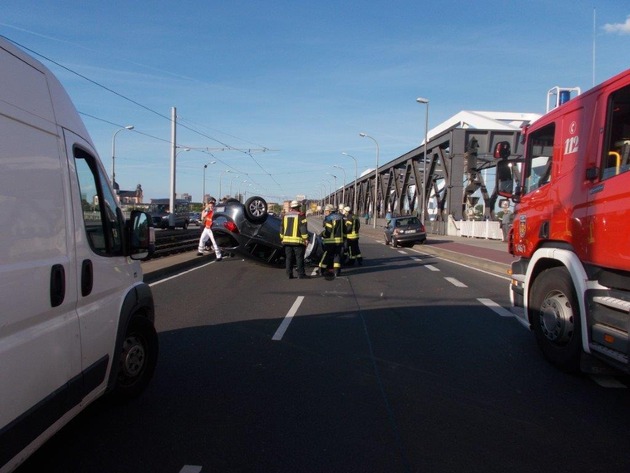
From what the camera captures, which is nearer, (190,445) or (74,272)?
(74,272)

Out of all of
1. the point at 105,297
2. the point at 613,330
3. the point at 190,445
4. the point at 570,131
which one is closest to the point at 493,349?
the point at 613,330

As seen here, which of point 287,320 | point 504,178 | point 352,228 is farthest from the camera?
point 352,228

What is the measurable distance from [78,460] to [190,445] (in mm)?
710

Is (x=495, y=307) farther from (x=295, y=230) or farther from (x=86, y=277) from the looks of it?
(x=86, y=277)

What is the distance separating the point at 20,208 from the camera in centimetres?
267

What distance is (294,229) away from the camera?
12.0 metres

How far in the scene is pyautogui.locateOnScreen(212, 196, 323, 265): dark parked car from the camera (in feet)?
44.7

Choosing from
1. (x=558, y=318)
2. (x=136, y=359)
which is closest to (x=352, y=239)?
→ (x=558, y=318)

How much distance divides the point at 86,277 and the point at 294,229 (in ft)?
28.4

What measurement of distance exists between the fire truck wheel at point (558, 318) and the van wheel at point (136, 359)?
3.90 m

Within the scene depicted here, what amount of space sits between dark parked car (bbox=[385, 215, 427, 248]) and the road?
1848 centimetres

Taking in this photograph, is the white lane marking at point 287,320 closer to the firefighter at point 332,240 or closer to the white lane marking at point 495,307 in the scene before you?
the white lane marking at point 495,307

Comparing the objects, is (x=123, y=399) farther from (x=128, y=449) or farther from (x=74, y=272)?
(x=74, y=272)

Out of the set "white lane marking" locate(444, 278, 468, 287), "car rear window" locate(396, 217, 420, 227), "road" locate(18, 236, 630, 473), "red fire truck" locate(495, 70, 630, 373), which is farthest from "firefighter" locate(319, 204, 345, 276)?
"car rear window" locate(396, 217, 420, 227)
